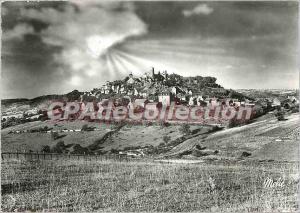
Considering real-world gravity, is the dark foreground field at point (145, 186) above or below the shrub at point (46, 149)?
below

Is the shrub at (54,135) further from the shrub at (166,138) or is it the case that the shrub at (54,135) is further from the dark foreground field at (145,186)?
the shrub at (166,138)

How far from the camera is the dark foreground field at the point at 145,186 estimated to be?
12789 millimetres

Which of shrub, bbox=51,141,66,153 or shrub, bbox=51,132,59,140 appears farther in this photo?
shrub, bbox=51,132,59,140

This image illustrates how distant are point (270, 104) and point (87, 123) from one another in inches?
235

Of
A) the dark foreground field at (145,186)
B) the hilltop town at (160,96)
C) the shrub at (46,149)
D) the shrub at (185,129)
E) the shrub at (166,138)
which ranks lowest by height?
the dark foreground field at (145,186)

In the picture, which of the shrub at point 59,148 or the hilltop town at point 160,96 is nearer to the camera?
the hilltop town at point 160,96

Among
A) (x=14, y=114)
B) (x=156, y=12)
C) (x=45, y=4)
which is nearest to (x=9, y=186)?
(x=14, y=114)

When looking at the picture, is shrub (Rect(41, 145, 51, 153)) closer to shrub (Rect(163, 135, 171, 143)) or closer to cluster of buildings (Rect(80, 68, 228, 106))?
cluster of buildings (Rect(80, 68, 228, 106))

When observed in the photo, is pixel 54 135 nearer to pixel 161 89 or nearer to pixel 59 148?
pixel 59 148

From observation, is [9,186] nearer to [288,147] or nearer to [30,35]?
[30,35]

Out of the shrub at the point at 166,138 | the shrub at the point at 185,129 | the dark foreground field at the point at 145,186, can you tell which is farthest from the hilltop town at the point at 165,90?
the dark foreground field at the point at 145,186

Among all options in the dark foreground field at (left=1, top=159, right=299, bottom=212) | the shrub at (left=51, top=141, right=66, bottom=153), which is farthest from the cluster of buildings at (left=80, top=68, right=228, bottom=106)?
the dark foreground field at (left=1, top=159, right=299, bottom=212)

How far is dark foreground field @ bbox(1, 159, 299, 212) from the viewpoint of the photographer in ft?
42.0

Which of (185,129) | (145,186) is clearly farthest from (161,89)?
(145,186)
